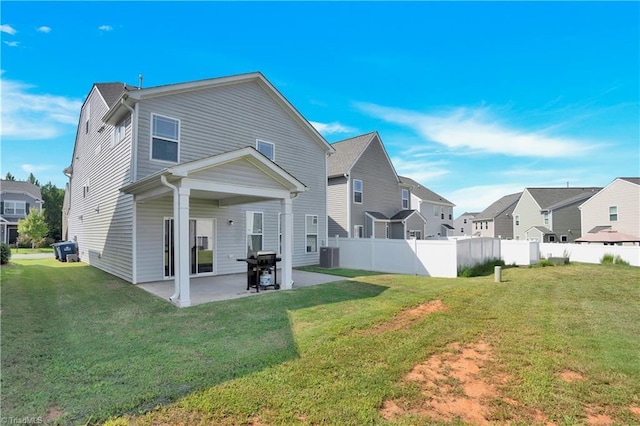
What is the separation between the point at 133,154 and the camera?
31.1ft

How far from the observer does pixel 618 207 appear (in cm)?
2417

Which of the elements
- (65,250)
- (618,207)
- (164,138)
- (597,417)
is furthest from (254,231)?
(618,207)

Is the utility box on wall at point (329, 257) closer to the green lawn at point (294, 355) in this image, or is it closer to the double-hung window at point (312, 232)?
the double-hung window at point (312, 232)

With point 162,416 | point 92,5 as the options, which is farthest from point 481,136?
point 162,416

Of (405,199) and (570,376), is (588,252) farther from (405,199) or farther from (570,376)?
(570,376)

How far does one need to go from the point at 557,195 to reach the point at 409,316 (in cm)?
3586

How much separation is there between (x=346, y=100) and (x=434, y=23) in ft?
25.2

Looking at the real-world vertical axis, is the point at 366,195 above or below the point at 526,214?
above

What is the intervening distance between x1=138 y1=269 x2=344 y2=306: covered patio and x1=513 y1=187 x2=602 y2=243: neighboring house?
29.1 m

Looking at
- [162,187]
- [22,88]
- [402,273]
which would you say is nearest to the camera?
[162,187]

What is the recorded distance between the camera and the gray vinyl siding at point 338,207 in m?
19.0

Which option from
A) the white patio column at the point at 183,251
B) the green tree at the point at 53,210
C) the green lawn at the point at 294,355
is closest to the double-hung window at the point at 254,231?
the green lawn at the point at 294,355

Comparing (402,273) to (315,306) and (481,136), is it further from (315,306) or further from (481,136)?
(481,136)

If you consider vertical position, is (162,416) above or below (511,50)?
below
